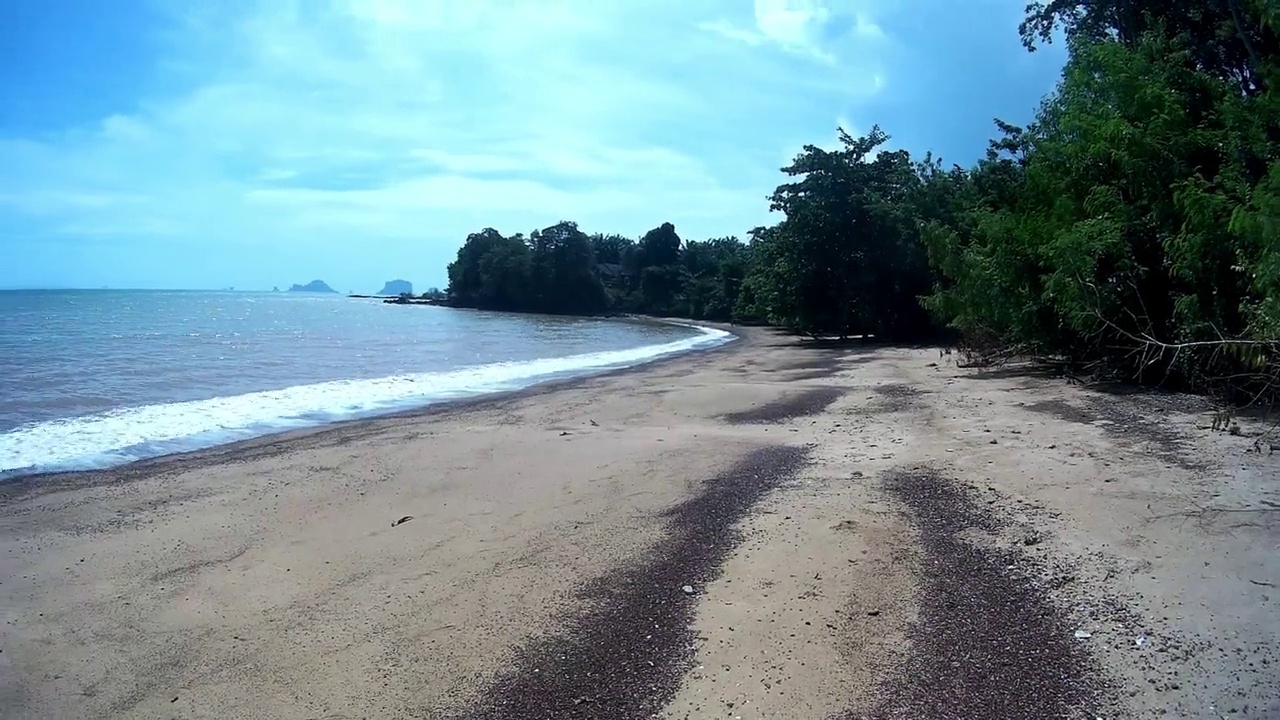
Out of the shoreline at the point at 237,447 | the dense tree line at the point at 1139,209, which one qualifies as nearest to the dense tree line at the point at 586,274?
the dense tree line at the point at 1139,209

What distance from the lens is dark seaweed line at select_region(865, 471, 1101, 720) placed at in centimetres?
375

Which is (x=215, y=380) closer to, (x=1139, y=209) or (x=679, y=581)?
(x=679, y=581)

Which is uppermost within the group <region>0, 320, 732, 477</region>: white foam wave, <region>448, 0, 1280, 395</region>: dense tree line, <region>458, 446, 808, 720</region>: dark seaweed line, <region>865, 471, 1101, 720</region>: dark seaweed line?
<region>448, 0, 1280, 395</region>: dense tree line

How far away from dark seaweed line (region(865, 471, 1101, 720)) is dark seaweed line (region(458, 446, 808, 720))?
3.56 feet

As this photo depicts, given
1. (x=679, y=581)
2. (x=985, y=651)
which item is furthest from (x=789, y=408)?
(x=985, y=651)

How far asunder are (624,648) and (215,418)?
42.0ft

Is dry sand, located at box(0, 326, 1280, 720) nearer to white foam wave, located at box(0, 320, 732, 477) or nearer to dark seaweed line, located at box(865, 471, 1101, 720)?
dark seaweed line, located at box(865, 471, 1101, 720)

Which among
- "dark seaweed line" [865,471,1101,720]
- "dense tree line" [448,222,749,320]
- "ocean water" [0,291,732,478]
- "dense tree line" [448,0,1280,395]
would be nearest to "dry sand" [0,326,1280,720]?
"dark seaweed line" [865,471,1101,720]

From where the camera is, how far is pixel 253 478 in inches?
367

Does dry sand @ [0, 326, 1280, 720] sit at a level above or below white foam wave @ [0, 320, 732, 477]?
above

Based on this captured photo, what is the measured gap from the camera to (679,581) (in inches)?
212

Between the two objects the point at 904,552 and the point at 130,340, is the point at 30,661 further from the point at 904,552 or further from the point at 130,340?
the point at 130,340

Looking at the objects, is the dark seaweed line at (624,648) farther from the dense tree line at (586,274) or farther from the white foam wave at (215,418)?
the dense tree line at (586,274)

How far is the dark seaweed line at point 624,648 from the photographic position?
3990 millimetres
